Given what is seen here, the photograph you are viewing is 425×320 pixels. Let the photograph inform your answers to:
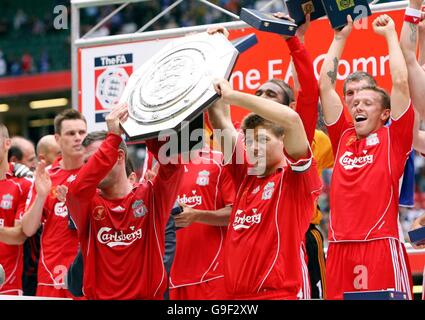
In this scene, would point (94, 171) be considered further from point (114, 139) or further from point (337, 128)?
point (337, 128)

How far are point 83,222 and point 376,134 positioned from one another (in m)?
1.76

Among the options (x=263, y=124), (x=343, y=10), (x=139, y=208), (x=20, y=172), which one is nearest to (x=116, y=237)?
(x=139, y=208)

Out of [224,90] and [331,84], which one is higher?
[331,84]

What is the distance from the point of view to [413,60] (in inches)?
224

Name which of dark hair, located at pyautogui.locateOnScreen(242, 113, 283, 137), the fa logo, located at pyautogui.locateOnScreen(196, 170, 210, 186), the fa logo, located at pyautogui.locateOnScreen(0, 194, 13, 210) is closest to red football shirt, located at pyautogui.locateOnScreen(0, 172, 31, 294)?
the fa logo, located at pyautogui.locateOnScreen(0, 194, 13, 210)

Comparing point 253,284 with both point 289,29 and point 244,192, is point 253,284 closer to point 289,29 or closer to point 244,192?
point 244,192

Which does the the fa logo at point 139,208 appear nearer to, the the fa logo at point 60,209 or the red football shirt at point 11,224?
the the fa logo at point 60,209

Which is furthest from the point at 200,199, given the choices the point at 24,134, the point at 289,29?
the point at 24,134

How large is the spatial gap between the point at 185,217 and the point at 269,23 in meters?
1.49

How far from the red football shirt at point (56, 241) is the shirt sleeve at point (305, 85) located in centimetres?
244

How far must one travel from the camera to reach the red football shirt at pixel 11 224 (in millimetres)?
7613

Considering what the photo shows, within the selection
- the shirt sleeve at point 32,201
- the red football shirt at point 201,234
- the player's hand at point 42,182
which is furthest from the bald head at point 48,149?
the red football shirt at point 201,234

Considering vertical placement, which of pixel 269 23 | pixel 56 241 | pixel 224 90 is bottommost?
pixel 56 241

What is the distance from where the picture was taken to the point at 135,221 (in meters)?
5.48
